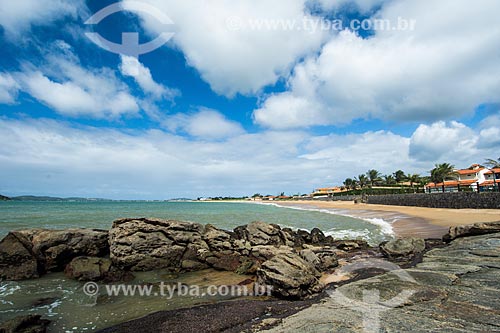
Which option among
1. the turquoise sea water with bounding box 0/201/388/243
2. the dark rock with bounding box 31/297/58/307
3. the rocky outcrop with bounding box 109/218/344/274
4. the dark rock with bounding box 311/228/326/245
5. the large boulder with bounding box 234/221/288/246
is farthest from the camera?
the turquoise sea water with bounding box 0/201/388/243

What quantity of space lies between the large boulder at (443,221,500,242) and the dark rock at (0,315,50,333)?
17.5 m

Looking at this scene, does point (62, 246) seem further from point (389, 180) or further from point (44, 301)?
point (389, 180)

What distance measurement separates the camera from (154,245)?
42.0 ft

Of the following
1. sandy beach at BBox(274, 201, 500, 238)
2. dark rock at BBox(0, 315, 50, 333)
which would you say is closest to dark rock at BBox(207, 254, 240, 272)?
dark rock at BBox(0, 315, 50, 333)

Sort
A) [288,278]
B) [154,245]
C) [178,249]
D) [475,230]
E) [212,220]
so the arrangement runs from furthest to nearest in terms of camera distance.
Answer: [212,220] → [178,249] → [475,230] → [154,245] → [288,278]

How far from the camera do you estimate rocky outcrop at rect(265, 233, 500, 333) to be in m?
4.27

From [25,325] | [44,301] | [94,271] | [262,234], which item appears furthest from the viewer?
[262,234]

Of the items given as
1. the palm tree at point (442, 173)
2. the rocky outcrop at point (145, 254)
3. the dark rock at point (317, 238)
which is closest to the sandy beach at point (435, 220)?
the dark rock at point (317, 238)

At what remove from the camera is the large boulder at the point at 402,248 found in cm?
1232

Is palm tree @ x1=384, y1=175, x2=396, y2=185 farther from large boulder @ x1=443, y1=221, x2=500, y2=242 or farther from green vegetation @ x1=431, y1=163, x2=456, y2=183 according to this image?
large boulder @ x1=443, y1=221, x2=500, y2=242

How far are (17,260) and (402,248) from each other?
57.1 ft

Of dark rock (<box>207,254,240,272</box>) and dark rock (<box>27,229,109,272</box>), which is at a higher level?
dark rock (<box>27,229,109,272</box>)

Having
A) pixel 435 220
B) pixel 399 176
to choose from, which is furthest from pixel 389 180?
pixel 435 220

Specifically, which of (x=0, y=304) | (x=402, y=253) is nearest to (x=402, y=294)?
(x=402, y=253)
